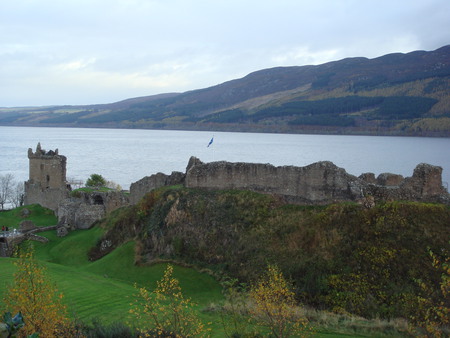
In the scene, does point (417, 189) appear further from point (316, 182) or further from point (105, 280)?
point (105, 280)

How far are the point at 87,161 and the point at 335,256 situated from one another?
125 meters

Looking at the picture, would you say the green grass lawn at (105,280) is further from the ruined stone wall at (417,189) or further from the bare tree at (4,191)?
the bare tree at (4,191)

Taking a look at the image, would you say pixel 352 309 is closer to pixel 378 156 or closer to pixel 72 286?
pixel 72 286

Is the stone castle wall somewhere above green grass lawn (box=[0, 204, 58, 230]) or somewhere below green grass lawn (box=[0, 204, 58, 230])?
above

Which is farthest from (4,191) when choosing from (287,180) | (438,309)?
(438,309)

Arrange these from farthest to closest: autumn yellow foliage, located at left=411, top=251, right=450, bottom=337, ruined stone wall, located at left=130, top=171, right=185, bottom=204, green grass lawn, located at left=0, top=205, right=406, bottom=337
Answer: ruined stone wall, located at left=130, top=171, right=185, bottom=204 < green grass lawn, located at left=0, top=205, right=406, bottom=337 < autumn yellow foliage, located at left=411, top=251, right=450, bottom=337

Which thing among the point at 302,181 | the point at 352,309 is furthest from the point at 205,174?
the point at 352,309

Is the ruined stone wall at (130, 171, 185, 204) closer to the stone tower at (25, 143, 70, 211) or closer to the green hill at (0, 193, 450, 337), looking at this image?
the green hill at (0, 193, 450, 337)

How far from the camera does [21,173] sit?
107750mm

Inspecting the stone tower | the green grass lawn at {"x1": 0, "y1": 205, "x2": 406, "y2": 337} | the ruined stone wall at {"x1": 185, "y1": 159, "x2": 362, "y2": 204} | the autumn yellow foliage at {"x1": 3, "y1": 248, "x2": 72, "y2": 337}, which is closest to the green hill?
the green grass lawn at {"x1": 0, "y1": 205, "x2": 406, "y2": 337}

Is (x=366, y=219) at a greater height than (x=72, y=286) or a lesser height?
greater

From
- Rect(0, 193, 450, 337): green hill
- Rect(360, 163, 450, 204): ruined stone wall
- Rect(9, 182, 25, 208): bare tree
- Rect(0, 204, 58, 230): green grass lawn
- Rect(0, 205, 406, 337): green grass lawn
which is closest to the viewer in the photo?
Rect(0, 193, 450, 337): green hill

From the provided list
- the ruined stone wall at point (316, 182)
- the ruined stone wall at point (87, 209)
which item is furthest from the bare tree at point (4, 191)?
the ruined stone wall at point (316, 182)

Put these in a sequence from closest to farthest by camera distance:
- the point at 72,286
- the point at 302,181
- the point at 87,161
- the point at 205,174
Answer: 1. the point at 72,286
2. the point at 302,181
3. the point at 205,174
4. the point at 87,161
